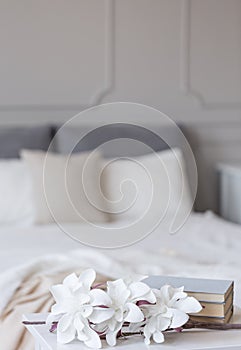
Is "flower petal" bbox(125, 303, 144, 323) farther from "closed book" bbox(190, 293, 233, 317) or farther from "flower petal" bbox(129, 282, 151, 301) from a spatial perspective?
"closed book" bbox(190, 293, 233, 317)

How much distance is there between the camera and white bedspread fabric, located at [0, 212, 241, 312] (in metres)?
2.71

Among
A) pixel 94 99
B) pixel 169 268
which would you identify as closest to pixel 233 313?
pixel 169 268

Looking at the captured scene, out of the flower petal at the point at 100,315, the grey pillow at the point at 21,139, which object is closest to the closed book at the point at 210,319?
the flower petal at the point at 100,315

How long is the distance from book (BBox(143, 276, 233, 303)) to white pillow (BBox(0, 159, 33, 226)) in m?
2.10

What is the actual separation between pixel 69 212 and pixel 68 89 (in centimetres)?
97

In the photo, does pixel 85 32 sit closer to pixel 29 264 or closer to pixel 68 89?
pixel 68 89

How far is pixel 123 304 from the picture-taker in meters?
1.77

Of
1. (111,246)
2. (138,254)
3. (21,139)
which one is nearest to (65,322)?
(111,246)

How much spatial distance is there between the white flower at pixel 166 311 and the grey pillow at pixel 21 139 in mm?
2619

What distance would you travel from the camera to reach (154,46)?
15.5 feet

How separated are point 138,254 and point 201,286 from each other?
1.06 meters

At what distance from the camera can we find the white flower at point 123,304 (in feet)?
5.73

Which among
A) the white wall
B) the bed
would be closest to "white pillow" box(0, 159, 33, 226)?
the bed

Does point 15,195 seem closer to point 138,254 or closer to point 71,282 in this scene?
point 138,254
